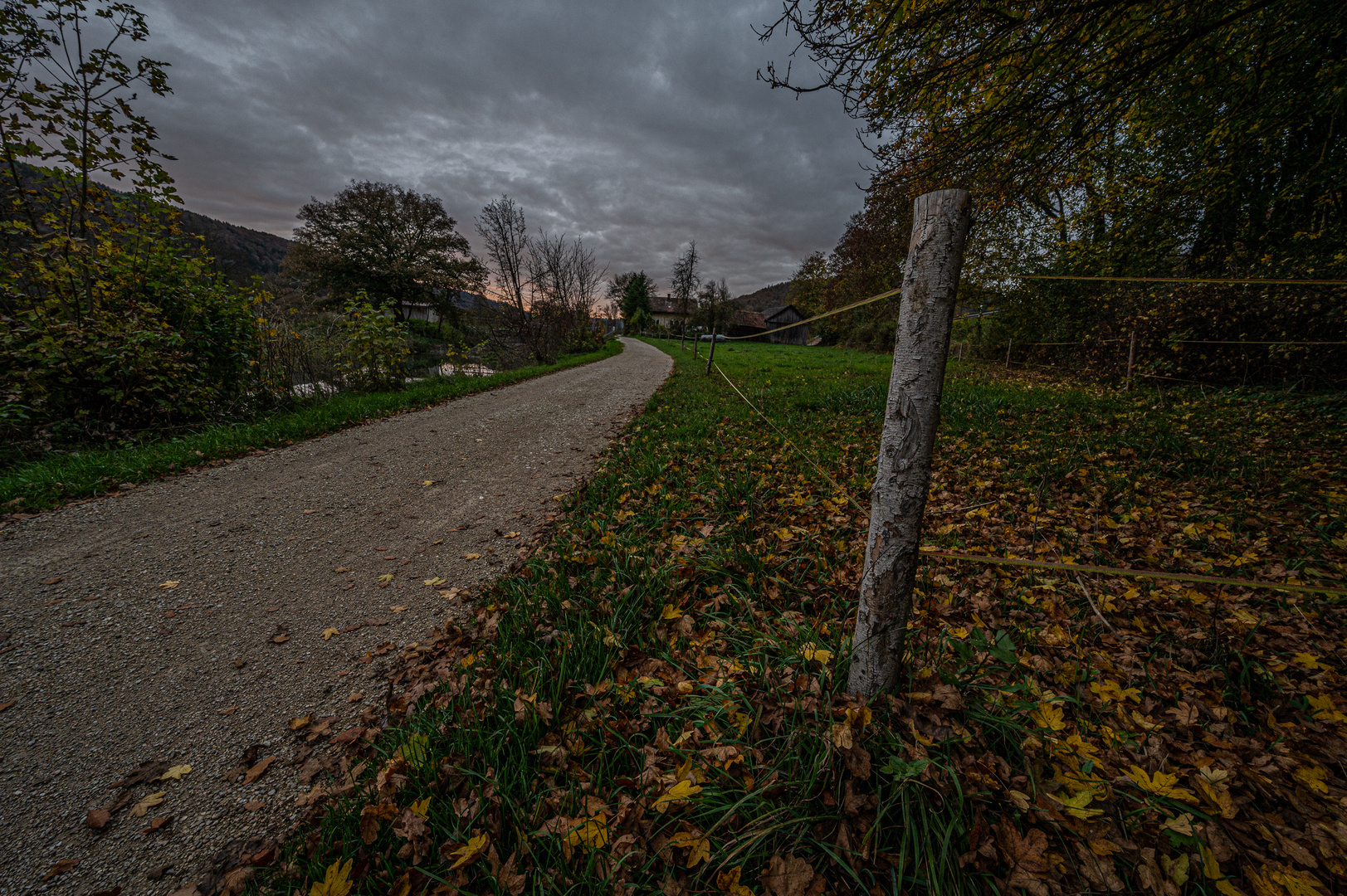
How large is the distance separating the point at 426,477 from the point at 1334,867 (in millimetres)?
5928

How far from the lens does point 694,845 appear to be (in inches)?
54.6

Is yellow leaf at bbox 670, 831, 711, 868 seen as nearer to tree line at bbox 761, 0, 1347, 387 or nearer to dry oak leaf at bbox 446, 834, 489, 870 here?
dry oak leaf at bbox 446, 834, 489, 870

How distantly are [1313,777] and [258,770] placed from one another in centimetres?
394

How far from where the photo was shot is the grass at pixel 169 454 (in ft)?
12.6

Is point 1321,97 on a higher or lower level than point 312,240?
lower

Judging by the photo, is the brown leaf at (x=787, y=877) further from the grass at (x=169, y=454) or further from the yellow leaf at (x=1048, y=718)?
the grass at (x=169, y=454)

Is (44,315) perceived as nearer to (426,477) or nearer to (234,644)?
(426,477)

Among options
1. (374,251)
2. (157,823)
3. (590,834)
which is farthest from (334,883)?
A: (374,251)

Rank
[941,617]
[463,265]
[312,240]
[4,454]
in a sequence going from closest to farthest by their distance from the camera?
[941,617] → [4,454] → [312,240] → [463,265]

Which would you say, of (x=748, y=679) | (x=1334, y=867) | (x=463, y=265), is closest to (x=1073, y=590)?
(x=1334, y=867)

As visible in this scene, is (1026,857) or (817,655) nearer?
(1026,857)

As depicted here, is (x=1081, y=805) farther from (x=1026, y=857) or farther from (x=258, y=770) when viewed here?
(x=258, y=770)

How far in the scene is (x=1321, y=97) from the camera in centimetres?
399

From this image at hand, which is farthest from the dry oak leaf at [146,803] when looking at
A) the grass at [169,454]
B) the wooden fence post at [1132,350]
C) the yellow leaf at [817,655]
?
the wooden fence post at [1132,350]
